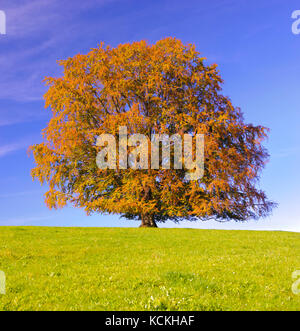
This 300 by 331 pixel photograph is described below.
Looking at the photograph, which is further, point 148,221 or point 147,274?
point 148,221

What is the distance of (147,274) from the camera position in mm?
12086

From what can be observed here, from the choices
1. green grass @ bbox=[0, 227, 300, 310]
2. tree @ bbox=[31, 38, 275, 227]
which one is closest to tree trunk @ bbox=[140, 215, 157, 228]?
tree @ bbox=[31, 38, 275, 227]

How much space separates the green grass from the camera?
9609 mm

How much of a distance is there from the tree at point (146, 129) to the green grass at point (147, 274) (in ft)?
29.5

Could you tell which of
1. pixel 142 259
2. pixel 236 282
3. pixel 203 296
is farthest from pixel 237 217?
pixel 203 296

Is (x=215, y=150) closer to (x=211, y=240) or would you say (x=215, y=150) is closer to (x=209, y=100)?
(x=209, y=100)

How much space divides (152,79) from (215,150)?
9.23 meters

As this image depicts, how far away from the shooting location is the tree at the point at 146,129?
30062 mm

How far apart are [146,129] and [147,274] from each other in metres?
21.2

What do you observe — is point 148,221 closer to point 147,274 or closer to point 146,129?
point 146,129

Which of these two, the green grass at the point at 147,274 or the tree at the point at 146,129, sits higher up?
the tree at the point at 146,129

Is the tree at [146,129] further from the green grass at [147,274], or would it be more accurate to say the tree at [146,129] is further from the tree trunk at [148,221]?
the green grass at [147,274]

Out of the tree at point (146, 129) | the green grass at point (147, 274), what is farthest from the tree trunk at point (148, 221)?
the green grass at point (147, 274)

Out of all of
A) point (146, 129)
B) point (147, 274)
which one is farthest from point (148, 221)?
point (147, 274)
